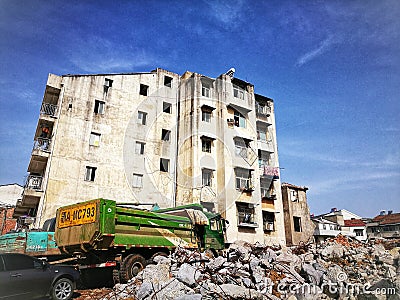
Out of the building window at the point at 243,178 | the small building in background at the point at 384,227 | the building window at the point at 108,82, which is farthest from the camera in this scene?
the small building in background at the point at 384,227

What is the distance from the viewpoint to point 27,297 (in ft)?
26.7

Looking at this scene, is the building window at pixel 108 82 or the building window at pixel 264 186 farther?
the building window at pixel 264 186

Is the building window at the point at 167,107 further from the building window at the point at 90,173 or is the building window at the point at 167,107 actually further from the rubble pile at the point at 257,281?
the rubble pile at the point at 257,281

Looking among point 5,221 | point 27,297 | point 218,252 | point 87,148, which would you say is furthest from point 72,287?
point 5,221

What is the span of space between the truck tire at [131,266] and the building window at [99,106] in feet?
56.6

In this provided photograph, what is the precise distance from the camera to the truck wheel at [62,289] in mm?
8711

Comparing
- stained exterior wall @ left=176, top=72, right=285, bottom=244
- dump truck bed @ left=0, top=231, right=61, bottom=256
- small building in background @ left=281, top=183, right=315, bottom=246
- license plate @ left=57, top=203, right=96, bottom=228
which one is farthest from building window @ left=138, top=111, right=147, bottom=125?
small building in background @ left=281, top=183, right=315, bottom=246

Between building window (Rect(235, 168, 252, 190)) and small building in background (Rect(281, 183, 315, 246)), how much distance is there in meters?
7.01

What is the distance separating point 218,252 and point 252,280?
21.9 ft

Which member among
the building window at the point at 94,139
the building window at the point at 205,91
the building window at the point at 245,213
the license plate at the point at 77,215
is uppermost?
the building window at the point at 205,91

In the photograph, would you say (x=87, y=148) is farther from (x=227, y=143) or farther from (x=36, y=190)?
(x=227, y=143)

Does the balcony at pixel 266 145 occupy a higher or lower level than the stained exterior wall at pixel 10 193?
higher

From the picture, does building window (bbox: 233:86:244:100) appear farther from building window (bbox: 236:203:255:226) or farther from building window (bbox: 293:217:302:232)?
building window (bbox: 293:217:302:232)

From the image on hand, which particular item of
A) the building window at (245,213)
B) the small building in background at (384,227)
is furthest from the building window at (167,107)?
the small building in background at (384,227)
